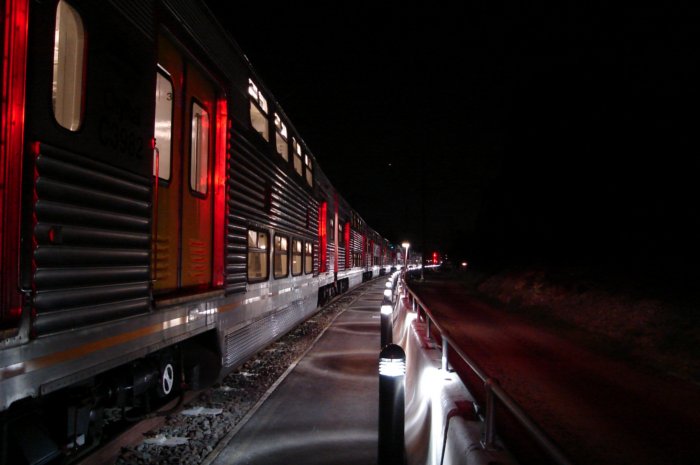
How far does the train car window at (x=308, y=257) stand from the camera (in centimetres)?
1236

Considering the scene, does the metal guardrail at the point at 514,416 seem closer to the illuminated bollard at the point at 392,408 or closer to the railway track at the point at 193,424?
the illuminated bollard at the point at 392,408

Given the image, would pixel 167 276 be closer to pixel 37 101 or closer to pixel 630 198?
pixel 37 101

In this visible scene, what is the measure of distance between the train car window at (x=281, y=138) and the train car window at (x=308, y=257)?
9.26ft

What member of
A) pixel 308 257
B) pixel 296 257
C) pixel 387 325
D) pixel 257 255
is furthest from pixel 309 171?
pixel 387 325

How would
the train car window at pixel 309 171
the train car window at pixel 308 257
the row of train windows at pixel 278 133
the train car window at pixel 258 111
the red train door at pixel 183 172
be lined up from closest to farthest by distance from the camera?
1. the red train door at pixel 183 172
2. the train car window at pixel 258 111
3. the row of train windows at pixel 278 133
4. the train car window at pixel 308 257
5. the train car window at pixel 309 171

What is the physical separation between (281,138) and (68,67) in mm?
6671

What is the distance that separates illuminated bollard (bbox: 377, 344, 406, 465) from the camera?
13.4 feet

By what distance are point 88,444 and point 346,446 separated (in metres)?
2.24

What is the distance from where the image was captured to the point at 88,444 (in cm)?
425

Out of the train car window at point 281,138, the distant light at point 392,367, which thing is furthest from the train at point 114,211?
the train car window at point 281,138

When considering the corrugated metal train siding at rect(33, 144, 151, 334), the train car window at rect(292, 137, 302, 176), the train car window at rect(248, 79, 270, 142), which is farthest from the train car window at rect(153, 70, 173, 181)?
the train car window at rect(292, 137, 302, 176)

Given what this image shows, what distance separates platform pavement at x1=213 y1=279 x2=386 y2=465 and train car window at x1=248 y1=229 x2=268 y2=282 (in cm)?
156

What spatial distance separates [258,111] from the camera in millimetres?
7883

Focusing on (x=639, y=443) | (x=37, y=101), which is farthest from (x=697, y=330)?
(x=37, y=101)
